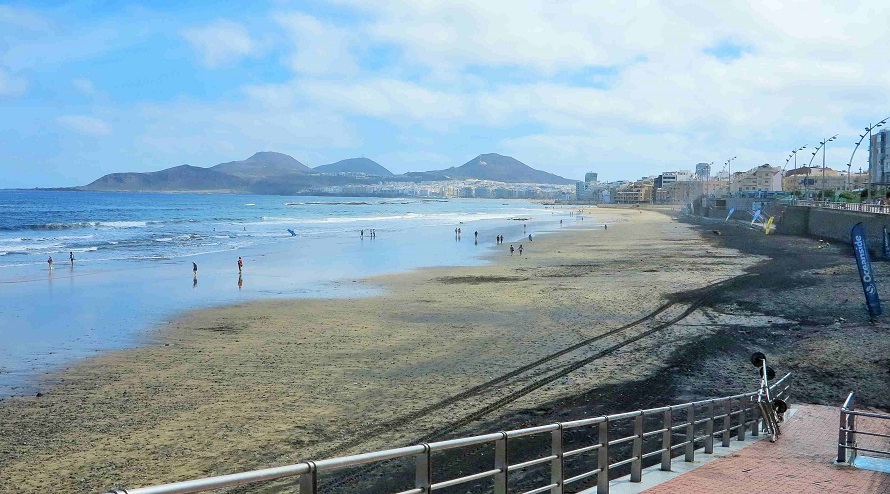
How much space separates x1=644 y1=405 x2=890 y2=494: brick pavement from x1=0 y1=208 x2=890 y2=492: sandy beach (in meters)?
3.17

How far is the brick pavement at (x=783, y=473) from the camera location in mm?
7645

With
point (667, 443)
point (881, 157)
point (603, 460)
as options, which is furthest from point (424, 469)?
point (881, 157)

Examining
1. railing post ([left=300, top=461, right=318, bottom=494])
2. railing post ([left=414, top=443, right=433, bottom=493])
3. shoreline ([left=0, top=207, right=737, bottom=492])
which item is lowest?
shoreline ([left=0, top=207, right=737, bottom=492])

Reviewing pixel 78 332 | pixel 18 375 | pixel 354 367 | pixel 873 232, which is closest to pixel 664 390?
pixel 354 367

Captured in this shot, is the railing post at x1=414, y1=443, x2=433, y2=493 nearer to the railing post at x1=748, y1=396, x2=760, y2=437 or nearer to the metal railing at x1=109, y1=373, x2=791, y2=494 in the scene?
the metal railing at x1=109, y1=373, x2=791, y2=494

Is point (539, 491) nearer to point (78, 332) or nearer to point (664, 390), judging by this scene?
point (664, 390)

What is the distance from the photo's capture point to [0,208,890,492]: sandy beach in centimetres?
1105

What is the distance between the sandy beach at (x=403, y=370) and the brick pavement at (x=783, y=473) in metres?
3.17

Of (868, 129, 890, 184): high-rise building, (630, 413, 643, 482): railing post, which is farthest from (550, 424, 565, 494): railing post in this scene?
(868, 129, 890, 184): high-rise building

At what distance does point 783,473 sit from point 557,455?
354cm

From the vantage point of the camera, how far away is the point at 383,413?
1272 cm

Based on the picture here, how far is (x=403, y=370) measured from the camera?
16078 millimetres

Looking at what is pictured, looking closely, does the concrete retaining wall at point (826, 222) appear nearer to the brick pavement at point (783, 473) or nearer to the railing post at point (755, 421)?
the railing post at point (755, 421)

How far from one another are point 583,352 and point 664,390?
3800 millimetres
